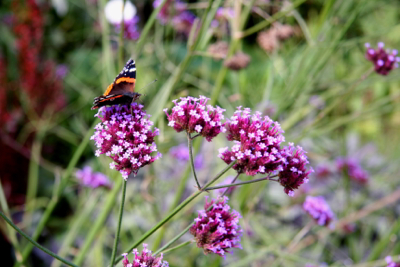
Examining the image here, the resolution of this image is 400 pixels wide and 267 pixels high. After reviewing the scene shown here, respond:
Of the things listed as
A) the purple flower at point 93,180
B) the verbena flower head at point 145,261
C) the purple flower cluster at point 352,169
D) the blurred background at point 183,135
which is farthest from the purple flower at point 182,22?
the verbena flower head at point 145,261

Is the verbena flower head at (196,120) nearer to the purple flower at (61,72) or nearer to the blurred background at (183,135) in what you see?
the blurred background at (183,135)

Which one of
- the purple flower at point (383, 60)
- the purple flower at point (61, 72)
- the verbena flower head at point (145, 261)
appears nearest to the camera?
the verbena flower head at point (145, 261)

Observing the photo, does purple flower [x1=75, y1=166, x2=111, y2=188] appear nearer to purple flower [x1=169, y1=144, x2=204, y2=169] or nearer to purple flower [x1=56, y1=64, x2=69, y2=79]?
purple flower [x1=169, y1=144, x2=204, y2=169]

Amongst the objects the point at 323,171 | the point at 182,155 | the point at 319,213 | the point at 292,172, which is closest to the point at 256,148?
the point at 292,172

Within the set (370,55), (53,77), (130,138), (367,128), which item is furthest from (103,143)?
(367,128)

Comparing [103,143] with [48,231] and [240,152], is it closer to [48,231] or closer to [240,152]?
[240,152]

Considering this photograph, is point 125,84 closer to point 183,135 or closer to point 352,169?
point 183,135
